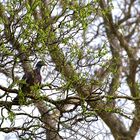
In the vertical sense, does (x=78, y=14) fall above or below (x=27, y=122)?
above

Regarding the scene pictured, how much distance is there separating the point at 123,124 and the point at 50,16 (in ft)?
16.0

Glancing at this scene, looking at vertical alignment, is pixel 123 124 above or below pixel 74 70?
above

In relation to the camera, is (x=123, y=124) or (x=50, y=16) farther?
(x=123, y=124)

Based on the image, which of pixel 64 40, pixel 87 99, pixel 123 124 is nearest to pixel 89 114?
pixel 87 99

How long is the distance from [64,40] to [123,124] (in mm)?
4891

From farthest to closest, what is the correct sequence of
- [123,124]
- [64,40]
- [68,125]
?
1. [123,124]
2. [68,125]
3. [64,40]

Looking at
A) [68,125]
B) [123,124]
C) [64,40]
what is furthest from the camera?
[123,124]

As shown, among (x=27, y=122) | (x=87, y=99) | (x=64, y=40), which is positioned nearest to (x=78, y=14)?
(x=64, y=40)

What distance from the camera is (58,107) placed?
12.0ft

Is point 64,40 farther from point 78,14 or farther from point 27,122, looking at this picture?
point 27,122

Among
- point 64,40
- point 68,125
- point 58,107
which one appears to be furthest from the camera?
point 68,125

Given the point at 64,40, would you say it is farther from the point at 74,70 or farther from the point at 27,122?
the point at 27,122

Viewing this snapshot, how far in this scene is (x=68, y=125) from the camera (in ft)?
13.2

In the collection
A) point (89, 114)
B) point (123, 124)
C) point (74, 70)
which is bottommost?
point (89, 114)
